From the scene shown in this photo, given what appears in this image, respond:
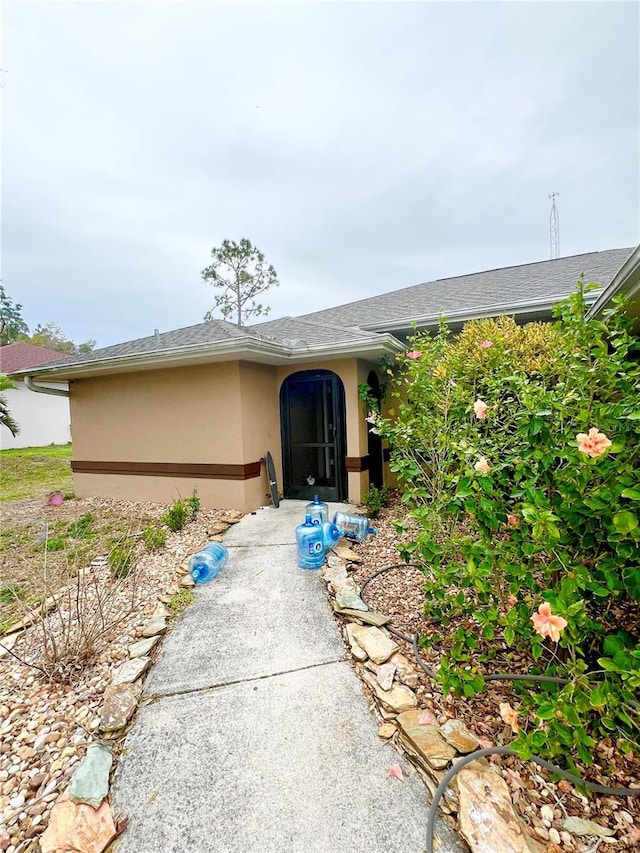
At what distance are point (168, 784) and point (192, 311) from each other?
1042 inches

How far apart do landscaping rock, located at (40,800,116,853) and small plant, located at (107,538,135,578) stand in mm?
2163

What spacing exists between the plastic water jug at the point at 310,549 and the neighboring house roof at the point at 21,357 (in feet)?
70.2

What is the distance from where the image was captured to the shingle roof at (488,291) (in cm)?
632

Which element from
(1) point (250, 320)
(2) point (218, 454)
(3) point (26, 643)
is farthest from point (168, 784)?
(1) point (250, 320)

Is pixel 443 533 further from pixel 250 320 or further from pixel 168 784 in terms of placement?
pixel 250 320

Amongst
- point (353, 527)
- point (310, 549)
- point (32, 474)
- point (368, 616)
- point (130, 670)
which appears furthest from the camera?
point (32, 474)

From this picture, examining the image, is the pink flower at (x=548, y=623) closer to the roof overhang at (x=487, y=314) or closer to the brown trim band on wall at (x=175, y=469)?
the roof overhang at (x=487, y=314)

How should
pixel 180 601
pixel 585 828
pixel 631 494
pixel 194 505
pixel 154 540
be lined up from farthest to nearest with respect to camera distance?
pixel 194 505, pixel 154 540, pixel 180 601, pixel 585 828, pixel 631 494

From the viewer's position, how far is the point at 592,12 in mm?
5691

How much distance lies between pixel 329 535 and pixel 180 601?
1.77 metres

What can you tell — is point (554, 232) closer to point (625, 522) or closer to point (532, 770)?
point (625, 522)

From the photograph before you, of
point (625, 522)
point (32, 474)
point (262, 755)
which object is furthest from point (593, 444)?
point (32, 474)

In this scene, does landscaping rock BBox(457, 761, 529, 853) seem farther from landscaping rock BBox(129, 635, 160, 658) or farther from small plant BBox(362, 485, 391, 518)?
small plant BBox(362, 485, 391, 518)

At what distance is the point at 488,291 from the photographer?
24.2 ft
